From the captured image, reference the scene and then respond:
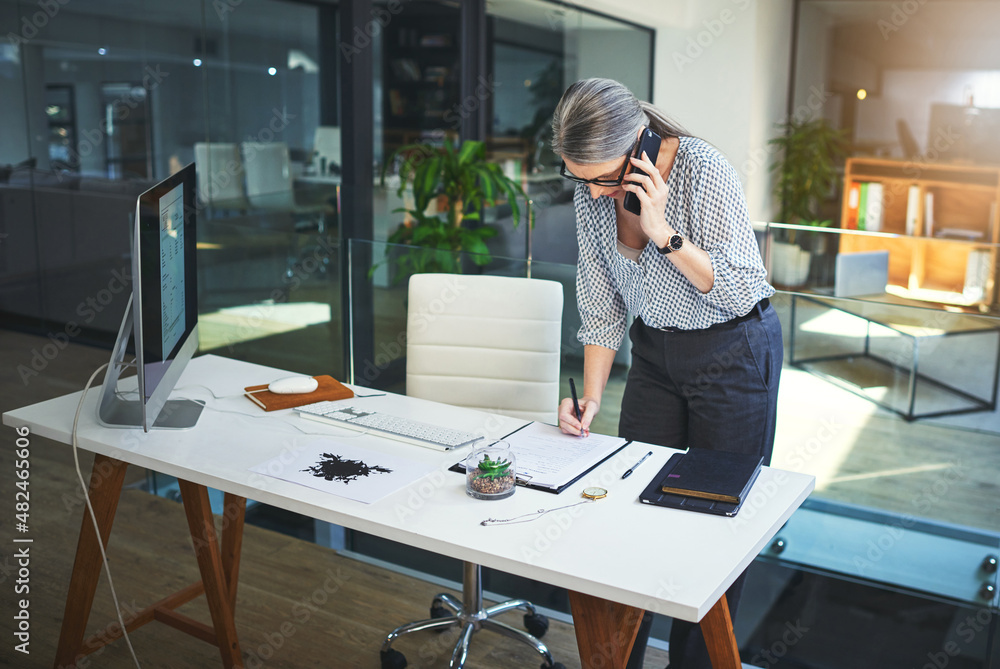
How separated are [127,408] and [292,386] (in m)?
0.39

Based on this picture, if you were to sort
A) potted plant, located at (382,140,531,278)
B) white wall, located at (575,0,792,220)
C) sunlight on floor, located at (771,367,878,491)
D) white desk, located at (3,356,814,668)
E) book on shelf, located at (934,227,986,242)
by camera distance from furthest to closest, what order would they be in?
1. book on shelf, located at (934,227,986,242)
2. white wall, located at (575,0,792,220)
3. potted plant, located at (382,140,531,278)
4. sunlight on floor, located at (771,367,878,491)
5. white desk, located at (3,356,814,668)

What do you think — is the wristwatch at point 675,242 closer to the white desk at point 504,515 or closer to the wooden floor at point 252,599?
the white desk at point 504,515

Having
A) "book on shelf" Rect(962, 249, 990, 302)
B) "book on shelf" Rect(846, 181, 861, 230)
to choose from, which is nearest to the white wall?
"book on shelf" Rect(846, 181, 861, 230)

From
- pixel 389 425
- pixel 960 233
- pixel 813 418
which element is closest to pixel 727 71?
pixel 960 233

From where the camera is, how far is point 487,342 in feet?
8.40

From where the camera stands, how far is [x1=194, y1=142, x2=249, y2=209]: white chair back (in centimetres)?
485

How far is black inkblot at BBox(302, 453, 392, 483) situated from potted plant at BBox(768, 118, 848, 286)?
21.9 feet

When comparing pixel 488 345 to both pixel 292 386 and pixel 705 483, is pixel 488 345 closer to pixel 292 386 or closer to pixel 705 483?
pixel 292 386

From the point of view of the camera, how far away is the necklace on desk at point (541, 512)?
4.92ft

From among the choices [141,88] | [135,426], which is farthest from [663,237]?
[141,88]

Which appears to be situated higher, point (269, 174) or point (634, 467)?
point (269, 174)

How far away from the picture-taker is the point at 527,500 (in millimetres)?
1596

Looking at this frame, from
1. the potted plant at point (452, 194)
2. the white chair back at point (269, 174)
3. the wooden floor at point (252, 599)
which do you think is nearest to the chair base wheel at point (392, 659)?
the wooden floor at point (252, 599)

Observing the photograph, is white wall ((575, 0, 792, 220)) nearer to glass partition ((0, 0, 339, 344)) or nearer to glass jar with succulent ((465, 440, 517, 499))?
glass partition ((0, 0, 339, 344))
